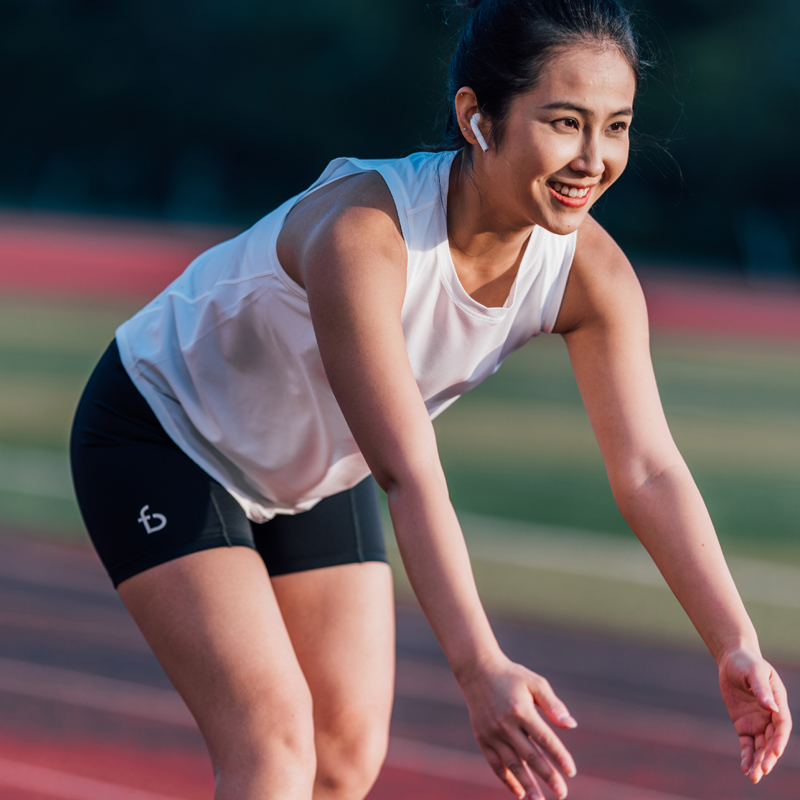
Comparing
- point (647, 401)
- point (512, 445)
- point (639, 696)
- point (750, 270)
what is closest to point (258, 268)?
point (647, 401)

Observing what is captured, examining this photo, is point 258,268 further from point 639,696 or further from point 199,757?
point 639,696

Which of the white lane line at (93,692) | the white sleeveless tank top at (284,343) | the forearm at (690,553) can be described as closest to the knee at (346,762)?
the white sleeveless tank top at (284,343)

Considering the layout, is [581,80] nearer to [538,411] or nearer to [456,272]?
[456,272]

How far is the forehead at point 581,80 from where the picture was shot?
1992 mm

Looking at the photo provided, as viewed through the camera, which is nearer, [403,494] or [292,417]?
[403,494]

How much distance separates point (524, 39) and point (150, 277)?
755 inches

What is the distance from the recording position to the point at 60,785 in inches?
162

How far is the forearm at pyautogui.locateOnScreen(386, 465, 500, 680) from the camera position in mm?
1809

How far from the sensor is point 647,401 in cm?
234

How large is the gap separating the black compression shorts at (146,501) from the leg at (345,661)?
7 centimetres

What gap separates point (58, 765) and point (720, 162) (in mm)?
24508

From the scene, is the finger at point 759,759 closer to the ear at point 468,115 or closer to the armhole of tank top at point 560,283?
the armhole of tank top at point 560,283

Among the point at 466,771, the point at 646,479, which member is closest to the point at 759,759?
the point at 646,479

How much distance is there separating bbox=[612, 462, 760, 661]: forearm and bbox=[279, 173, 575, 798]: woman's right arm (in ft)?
1.61
